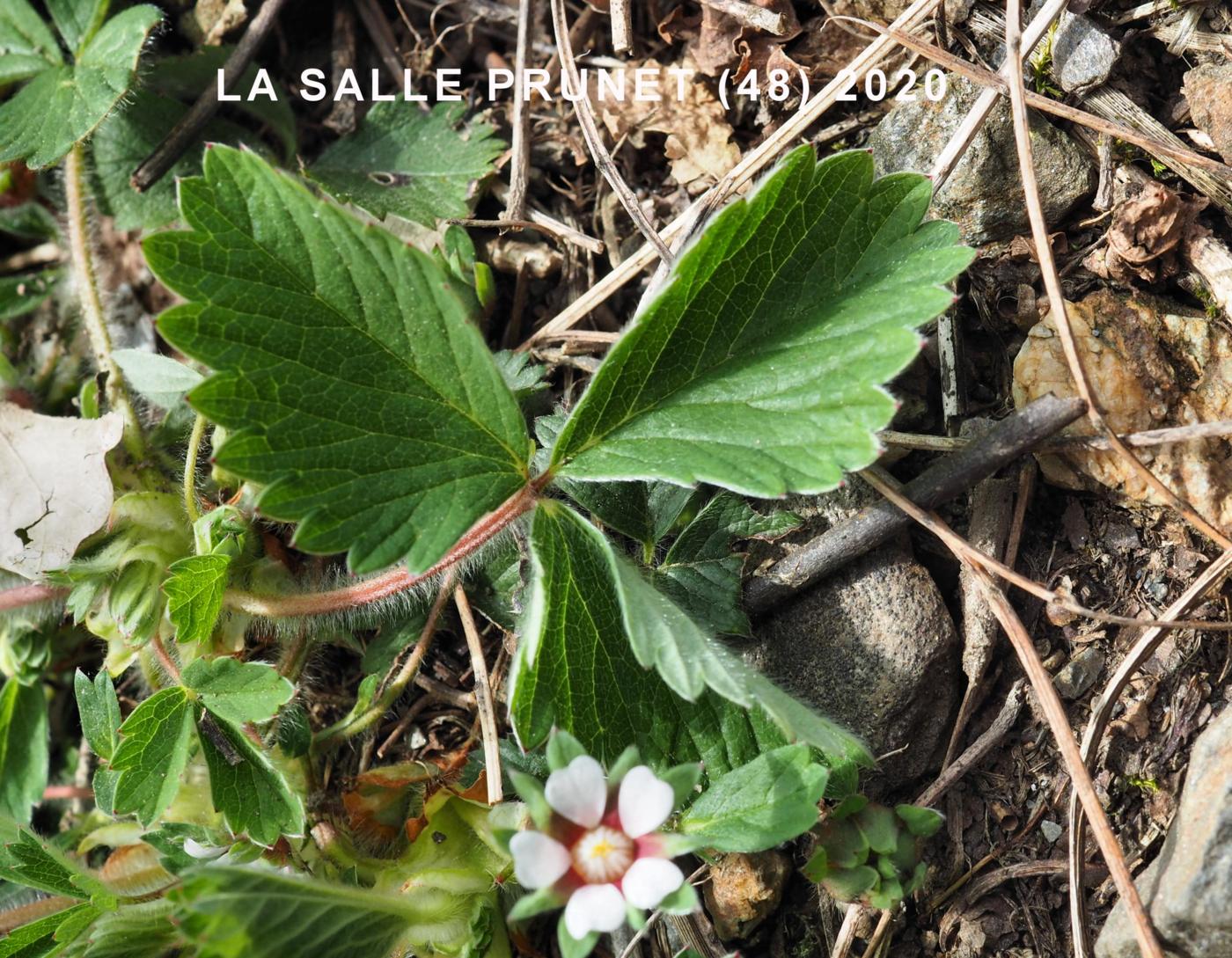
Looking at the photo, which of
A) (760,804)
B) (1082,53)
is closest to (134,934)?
(760,804)

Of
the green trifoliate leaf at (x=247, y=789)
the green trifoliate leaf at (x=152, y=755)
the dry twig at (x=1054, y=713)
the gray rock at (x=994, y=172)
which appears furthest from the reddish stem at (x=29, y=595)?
the gray rock at (x=994, y=172)

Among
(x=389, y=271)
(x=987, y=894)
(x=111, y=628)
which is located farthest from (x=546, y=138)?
(x=987, y=894)

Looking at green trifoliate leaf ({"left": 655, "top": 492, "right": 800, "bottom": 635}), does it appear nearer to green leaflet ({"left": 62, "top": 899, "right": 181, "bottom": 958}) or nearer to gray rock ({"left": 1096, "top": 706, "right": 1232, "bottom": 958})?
gray rock ({"left": 1096, "top": 706, "right": 1232, "bottom": 958})

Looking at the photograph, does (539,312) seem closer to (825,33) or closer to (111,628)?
(825,33)

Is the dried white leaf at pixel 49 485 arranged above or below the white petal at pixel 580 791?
above

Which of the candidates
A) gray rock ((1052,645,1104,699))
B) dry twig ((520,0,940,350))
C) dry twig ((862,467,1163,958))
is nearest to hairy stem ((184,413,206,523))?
dry twig ((520,0,940,350))

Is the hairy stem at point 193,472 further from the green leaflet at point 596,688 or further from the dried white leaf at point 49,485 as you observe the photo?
the green leaflet at point 596,688
